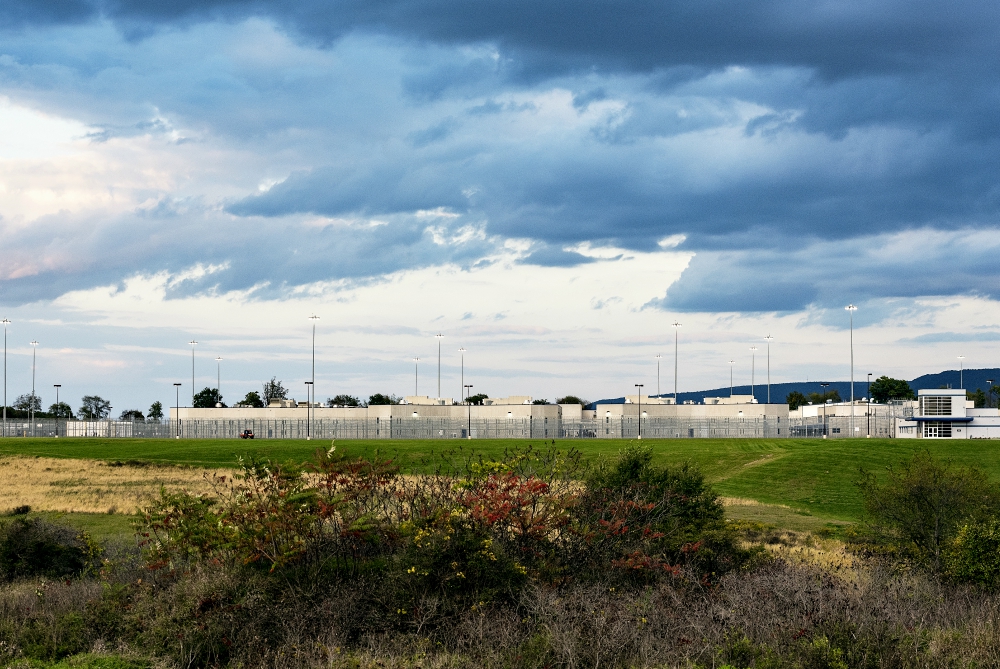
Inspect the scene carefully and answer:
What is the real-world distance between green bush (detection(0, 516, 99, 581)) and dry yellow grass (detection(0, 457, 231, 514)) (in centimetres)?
733

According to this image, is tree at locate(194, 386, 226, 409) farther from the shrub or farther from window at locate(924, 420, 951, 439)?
the shrub

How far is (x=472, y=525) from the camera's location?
13.3 m

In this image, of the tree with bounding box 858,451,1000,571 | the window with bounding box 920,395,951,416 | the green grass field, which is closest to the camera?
the tree with bounding box 858,451,1000,571

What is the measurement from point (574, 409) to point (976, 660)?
4279 inches

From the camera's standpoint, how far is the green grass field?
42.4m

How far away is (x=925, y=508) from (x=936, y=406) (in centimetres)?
9940

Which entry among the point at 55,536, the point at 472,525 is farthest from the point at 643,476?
the point at 55,536

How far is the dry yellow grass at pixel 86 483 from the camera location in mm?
34656

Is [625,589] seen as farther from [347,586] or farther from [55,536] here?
[55,536]

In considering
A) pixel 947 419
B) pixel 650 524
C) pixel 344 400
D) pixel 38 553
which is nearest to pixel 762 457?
pixel 650 524

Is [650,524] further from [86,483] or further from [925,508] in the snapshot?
[86,483]

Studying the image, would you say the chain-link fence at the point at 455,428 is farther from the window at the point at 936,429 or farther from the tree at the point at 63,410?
the tree at the point at 63,410

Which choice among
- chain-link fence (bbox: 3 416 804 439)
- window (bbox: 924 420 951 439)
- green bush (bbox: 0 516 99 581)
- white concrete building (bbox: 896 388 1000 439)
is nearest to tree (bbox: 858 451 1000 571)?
green bush (bbox: 0 516 99 581)

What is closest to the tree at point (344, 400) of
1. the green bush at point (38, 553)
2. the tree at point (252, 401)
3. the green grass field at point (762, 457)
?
the tree at point (252, 401)
